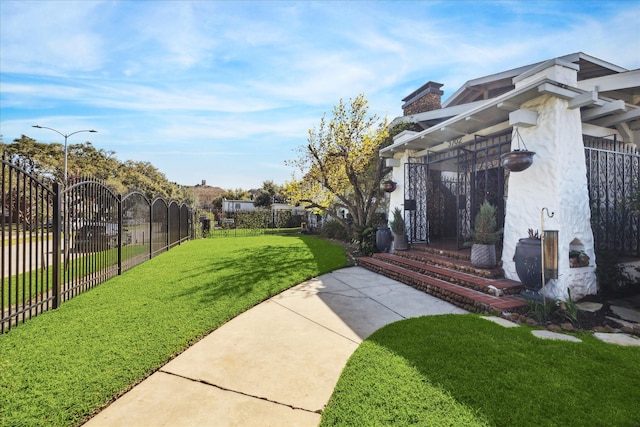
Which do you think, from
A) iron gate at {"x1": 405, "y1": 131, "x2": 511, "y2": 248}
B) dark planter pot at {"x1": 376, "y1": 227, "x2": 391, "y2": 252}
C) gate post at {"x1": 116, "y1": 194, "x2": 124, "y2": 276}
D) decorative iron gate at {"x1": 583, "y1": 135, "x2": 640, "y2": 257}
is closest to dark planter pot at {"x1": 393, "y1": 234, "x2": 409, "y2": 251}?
dark planter pot at {"x1": 376, "y1": 227, "x2": 391, "y2": 252}

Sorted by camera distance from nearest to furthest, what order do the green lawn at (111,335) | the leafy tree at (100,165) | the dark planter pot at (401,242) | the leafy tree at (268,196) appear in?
the green lawn at (111,335)
the dark planter pot at (401,242)
the leafy tree at (100,165)
the leafy tree at (268,196)

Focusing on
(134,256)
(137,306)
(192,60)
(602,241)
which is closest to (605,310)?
(602,241)

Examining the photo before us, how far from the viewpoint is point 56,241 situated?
408cm

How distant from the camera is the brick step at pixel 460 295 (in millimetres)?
4168

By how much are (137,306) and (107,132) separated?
1508 cm

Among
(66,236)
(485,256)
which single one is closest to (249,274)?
(66,236)

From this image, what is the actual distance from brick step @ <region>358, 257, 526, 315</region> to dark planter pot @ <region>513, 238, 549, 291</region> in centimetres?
29

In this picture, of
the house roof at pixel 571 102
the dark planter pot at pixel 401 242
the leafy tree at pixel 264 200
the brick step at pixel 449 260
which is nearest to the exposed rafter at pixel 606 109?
the house roof at pixel 571 102

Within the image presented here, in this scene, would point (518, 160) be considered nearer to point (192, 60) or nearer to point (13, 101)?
point (192, 60)

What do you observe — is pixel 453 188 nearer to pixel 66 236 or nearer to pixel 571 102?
pixel 571 102

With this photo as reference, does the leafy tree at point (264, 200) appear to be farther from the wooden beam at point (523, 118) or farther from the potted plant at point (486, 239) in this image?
the wooden beam at point (523, 118)

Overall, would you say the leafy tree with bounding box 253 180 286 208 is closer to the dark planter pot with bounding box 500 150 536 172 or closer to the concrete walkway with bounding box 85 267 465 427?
the dark planter pot with bounding box 500 150 536 172

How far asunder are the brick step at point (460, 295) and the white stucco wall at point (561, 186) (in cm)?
70

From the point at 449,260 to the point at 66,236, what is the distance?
6918mm
